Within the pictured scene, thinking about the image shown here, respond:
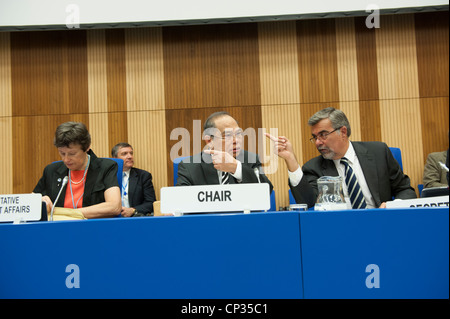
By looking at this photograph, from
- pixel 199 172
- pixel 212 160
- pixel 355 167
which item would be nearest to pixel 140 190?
pixel 199 172

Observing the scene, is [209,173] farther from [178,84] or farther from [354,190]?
[178,84]

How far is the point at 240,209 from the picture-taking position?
1.36 meters

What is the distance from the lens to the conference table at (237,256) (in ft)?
3.94

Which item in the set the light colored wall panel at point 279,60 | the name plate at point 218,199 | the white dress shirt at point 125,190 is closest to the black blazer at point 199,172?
the name plate at point 218,199

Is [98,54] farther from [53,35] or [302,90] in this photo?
[302,90]

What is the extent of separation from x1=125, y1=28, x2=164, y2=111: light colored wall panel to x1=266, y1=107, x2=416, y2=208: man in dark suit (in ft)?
8.44

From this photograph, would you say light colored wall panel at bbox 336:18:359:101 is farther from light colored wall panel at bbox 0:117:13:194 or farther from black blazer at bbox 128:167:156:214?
light colored wall panel at bbox 0:117:13:194

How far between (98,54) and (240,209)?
3.91 meters

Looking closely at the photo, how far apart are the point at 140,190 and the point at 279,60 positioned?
2057mm

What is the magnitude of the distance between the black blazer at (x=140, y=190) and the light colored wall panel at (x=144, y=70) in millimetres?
801

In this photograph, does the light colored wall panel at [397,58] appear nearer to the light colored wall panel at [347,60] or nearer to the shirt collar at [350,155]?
the light colored wall panel at [347,60]

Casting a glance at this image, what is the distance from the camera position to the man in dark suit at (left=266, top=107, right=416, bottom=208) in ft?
7.68
